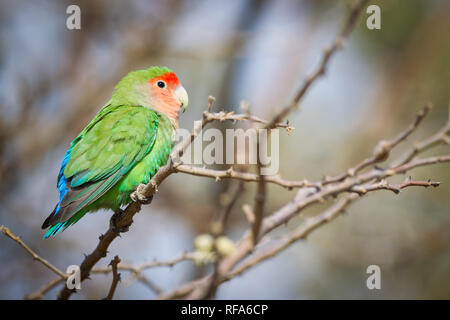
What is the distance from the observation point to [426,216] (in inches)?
291

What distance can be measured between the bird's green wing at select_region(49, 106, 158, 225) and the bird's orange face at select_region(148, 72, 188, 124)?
441mm

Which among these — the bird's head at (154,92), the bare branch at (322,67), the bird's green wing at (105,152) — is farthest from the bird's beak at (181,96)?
the bare branch at (322,67)

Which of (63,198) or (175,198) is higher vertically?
(175,198)

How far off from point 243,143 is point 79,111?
5.52m

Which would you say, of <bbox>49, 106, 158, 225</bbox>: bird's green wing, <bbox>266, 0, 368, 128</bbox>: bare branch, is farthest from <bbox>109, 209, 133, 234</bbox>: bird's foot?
<bbox>266, 0, 368, 128</bbox>: bare branch

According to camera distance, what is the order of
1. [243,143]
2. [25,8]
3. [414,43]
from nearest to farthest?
1. [243,143]
2. [25,8]
3. [414,43]

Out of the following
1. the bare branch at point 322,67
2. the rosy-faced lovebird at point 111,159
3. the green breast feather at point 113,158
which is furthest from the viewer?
the green breast feather at point 113,158

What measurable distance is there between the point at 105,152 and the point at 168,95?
46.7 inches

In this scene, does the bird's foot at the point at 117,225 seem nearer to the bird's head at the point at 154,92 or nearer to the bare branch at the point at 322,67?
the bird's head at the point at 154,92

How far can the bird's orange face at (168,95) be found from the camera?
5.29 m

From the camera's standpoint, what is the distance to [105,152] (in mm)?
4531

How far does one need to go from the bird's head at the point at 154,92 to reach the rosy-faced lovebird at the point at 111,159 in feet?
0.30
